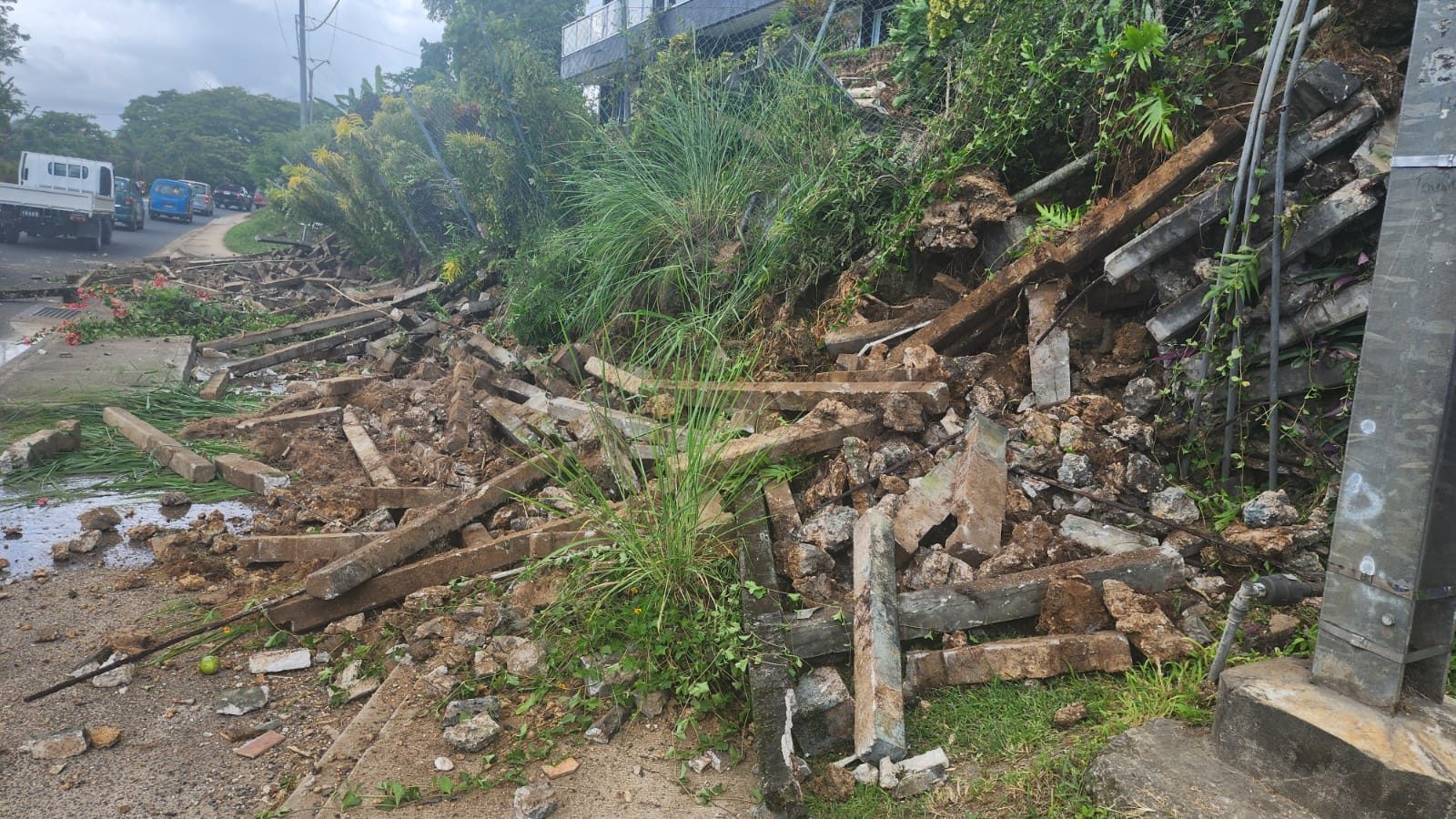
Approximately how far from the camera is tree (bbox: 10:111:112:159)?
39.1 meters

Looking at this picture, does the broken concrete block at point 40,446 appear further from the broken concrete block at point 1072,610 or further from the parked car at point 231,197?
the parked car at point 231,197

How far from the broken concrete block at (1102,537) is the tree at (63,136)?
4795 centimetres

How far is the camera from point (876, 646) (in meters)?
2.55

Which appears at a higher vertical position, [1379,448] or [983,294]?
[983,294]

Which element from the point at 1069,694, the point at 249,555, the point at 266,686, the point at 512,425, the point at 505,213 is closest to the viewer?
the point at 1069,694

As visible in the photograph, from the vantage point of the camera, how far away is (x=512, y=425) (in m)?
5.62

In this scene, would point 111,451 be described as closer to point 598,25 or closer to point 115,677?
point 115,677

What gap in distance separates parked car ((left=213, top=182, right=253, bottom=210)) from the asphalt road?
2054 cm

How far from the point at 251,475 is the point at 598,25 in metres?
13.1

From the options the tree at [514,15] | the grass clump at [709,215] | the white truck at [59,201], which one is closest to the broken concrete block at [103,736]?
the grass clump at [709,215]

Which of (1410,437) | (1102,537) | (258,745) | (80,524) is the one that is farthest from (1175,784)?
(80,524)

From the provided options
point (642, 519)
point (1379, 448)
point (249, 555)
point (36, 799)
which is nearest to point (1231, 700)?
point (1379, 448)

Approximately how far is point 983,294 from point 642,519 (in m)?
2.17

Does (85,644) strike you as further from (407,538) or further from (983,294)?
(983,294)
